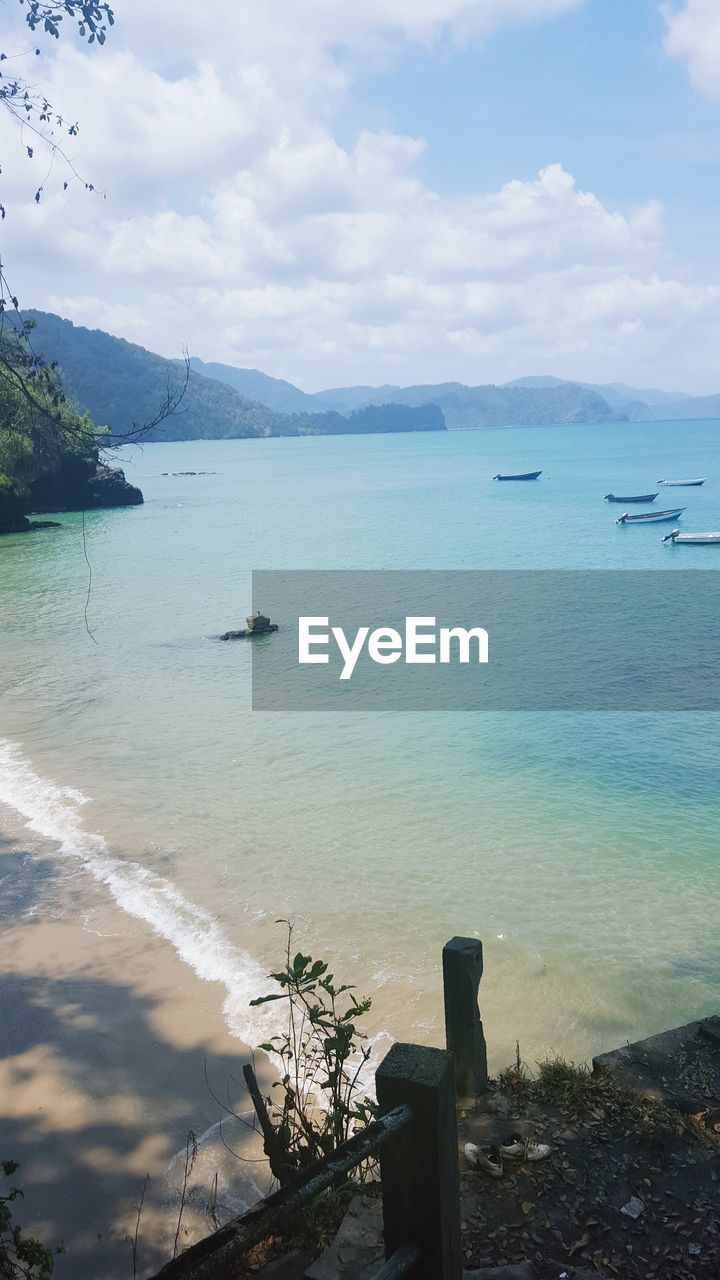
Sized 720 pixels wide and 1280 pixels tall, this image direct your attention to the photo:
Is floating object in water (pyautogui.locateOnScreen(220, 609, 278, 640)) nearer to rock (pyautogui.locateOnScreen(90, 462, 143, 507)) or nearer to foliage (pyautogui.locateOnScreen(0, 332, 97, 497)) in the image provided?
foliage (pyautogui.locateOnScreen(0, 332, 97, 497))

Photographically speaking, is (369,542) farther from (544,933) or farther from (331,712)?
(544,933)

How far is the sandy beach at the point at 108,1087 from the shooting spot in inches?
251

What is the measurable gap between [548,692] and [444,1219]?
19139 millimetres

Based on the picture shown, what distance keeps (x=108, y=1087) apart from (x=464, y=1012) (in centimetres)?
384

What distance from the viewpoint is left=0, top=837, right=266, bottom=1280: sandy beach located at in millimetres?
6375

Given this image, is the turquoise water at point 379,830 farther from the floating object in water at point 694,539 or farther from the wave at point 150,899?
the floating object in water at point 694,539

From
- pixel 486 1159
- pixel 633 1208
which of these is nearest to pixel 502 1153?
pixel 486 1159

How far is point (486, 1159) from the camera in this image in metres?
5.21

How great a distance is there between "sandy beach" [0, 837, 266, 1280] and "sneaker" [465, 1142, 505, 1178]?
2.13 meters

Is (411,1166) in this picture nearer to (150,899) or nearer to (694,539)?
(150,899)

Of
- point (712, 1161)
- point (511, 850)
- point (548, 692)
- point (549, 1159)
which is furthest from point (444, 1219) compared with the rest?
point (548, 692)

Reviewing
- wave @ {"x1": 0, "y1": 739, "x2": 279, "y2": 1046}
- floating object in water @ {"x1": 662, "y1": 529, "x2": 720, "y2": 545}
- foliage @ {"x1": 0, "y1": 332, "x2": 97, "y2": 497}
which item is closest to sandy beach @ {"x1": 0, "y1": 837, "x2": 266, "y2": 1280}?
wave @ {"x1": 0, "y1": 739, "x2": 279, "y2": 1046}

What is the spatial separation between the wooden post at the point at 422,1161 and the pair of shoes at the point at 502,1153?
242cm

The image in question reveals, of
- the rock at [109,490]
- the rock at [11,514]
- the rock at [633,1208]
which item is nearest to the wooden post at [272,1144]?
the rock at [633,1208]
